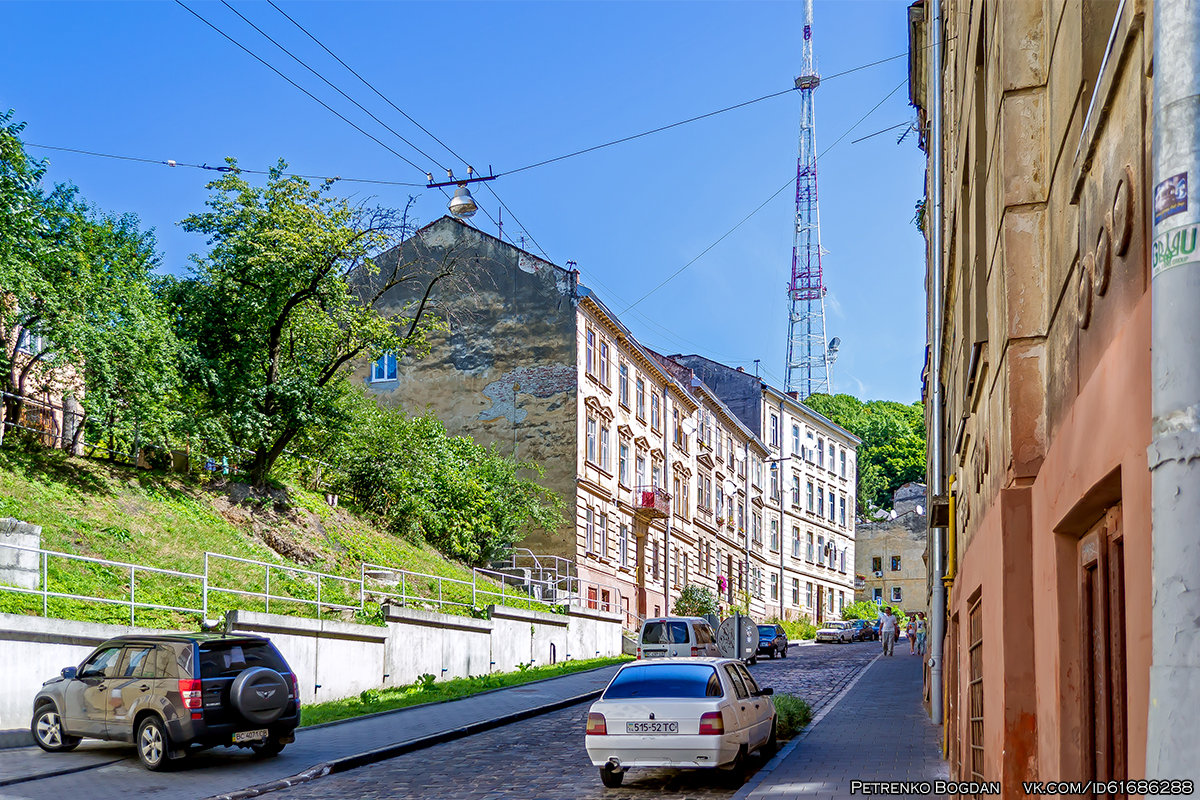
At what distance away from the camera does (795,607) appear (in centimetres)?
7788

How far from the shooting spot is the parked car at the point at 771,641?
45.5 meters

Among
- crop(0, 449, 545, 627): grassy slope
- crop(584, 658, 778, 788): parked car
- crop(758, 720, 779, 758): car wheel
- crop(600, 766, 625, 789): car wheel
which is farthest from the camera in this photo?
crop(0, 449, 545, 627): grassy slope

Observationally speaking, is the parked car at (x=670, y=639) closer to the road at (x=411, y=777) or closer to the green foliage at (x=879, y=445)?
the road at (x=411, y=777)

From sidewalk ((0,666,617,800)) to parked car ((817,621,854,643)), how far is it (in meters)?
42.2

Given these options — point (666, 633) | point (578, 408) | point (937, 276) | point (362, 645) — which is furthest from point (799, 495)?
point (937, 276)

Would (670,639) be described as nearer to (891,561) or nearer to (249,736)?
(249,736)

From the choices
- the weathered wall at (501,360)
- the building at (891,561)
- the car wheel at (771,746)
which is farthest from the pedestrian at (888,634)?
the building at (891,561)

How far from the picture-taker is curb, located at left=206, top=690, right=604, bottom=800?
13556 millimetres

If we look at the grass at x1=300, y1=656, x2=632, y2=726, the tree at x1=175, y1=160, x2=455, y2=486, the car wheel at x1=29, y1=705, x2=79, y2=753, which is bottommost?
the grass at x1=300, y1=656, x2=632, y2=726

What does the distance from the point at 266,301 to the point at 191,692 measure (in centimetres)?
1863

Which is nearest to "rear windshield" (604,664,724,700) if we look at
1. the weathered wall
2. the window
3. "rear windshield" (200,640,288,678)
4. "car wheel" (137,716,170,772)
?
"rear windshield" (200,640,288,678)

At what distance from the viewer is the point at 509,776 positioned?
1503 centimetres

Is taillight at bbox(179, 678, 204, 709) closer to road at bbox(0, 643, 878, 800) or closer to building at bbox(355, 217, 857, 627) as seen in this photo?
road at bbox(0, 643, 878, 800)

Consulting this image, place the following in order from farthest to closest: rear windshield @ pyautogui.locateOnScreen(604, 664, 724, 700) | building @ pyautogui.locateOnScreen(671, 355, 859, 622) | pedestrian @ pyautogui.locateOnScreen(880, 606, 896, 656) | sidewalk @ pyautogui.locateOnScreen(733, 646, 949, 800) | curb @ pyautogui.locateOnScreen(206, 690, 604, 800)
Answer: building @ pyautogui.locateOnScreen(671, 355, 859, 622), pedestrian @ pyautogui.locateOnScreen(880, 606, 896, 656), rear windshield @ pyautogui.locateOnScreen(604, 664, 724, 700), curb @ pyautogui.locateOnScreen(206, 690, 604, 800), sidewalk @ pyautogui.locateOnScreen(733, 646, 949, 800)
